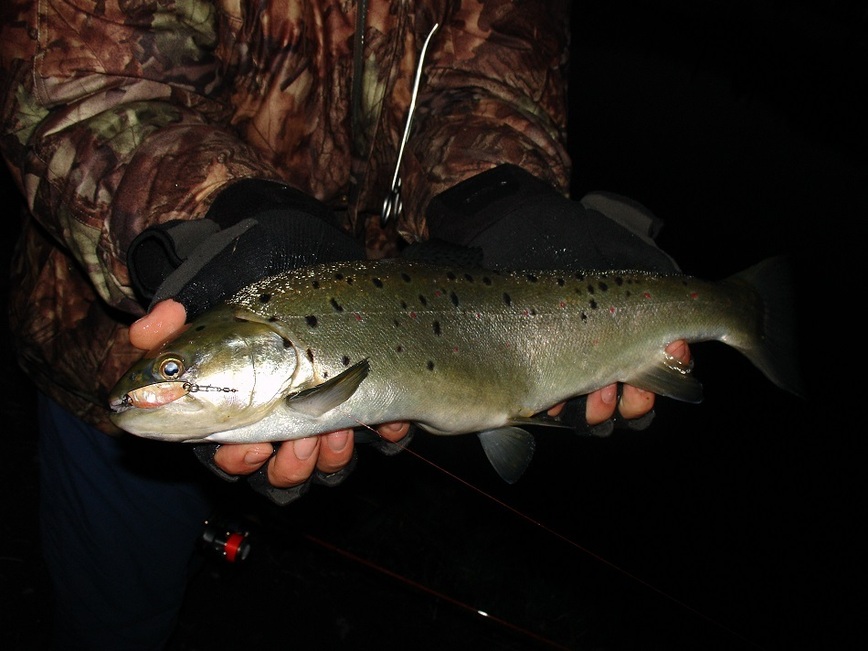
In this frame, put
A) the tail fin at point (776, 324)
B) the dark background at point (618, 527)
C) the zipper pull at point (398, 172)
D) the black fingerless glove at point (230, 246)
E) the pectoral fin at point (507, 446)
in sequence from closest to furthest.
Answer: the black fingerless glove at point (230, 246), the pectoral fin at point (507, 446), the zipper pull at point (398, 172), the tail fin at point (776, 324), the dark background at point (618, 527)

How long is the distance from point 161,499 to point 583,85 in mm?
20208

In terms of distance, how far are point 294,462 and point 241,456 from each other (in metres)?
0.16


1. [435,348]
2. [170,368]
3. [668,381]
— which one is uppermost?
[170,368]

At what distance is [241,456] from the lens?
74.5 inches

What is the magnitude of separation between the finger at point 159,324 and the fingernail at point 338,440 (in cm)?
54

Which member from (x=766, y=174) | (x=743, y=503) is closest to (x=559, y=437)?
(x=743, y=503)

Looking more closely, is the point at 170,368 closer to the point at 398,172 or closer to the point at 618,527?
the point at 398,172

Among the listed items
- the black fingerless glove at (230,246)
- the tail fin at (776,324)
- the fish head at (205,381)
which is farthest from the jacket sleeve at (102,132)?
the tail fin at (776,324)

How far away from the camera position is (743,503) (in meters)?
6.94

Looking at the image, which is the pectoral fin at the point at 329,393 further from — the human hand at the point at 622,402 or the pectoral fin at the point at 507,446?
the human hand at the point at 622,402

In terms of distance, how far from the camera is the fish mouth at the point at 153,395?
1.70 meters

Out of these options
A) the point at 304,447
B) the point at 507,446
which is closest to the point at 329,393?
the point at 304,447

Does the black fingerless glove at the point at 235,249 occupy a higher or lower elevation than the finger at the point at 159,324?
higher

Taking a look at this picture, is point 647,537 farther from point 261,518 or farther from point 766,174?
point 766,174
